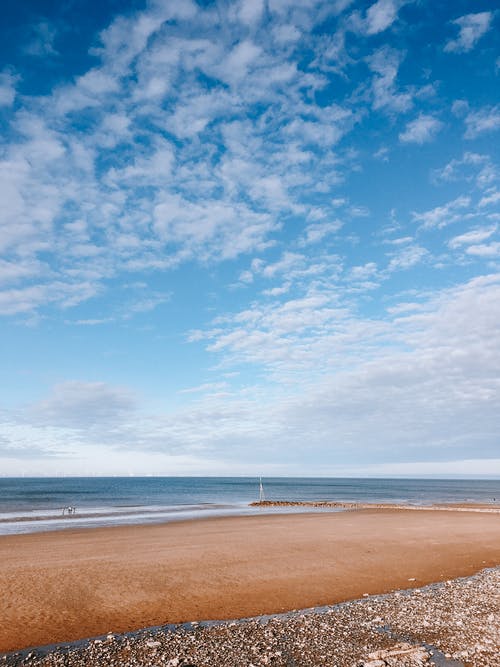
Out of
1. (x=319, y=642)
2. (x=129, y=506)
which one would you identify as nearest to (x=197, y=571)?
(x=319, y=642)

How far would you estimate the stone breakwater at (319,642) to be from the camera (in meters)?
11.1

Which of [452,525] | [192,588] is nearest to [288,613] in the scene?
[192,588]

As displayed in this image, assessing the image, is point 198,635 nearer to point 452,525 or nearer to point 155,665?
point 155,665

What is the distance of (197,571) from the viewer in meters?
21.6

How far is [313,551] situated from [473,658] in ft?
55.3

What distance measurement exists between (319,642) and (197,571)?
35.3 ft

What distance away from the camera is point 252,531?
122ft

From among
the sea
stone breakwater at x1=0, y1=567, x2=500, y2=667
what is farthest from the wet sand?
the sea

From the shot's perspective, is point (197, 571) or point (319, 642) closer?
point (319, 642)

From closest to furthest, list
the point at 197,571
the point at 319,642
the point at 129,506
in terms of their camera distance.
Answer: the point at 319,642 < the point at 197,571 < the point at 129,506

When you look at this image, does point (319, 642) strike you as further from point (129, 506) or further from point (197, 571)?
point (129, 506)

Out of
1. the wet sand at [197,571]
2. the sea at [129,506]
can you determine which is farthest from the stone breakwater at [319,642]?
the sea at [129,506]

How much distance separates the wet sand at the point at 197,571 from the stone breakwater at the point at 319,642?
49.1 inches

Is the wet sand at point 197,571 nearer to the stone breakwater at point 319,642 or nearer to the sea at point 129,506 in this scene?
the stone breakwater at point 319,642
